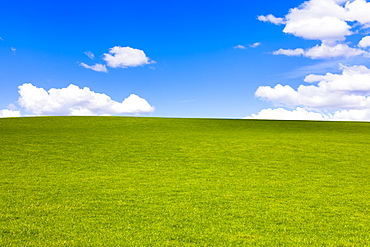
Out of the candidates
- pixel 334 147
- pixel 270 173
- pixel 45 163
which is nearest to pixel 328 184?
pixel 270 173

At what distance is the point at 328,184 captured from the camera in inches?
553

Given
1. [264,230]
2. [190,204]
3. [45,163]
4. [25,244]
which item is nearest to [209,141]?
[45,163]

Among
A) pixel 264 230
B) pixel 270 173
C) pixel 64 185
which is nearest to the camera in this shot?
pixel 264 230

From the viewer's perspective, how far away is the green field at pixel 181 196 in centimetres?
792

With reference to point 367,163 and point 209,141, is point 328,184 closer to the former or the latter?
point 367,163

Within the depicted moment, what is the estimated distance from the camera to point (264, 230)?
8.33m

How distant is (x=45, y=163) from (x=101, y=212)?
10.2 meters

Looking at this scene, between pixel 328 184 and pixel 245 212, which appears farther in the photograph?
pixel 328 184

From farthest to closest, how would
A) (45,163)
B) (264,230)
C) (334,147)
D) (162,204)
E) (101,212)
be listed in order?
(334,147)
(45,163)
(162,204)
(101,212)
(264,230)

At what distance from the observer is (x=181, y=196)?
11.5 m

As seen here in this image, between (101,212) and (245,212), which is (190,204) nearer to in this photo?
(245,212)

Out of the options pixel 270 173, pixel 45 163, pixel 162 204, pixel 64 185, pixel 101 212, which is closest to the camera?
pixel 101 212

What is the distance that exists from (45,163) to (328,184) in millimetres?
16630

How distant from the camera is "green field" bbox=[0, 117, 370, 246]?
792cm
